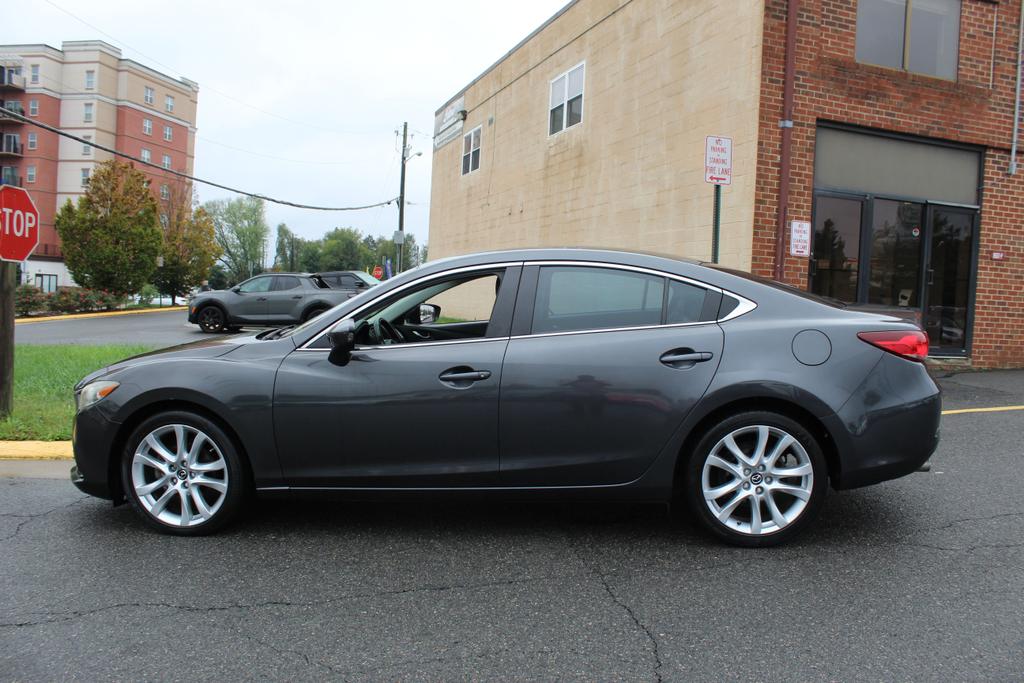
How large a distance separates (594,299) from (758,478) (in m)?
1.22

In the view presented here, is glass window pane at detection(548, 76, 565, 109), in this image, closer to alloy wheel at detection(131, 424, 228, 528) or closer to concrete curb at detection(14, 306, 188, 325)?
alloy wheel at detection(131, 424, 228, 528)

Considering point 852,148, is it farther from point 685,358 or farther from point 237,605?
point 237,605

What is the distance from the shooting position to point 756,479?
3898mm

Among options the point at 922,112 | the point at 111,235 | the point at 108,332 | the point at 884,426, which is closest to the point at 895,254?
the point at 922,112

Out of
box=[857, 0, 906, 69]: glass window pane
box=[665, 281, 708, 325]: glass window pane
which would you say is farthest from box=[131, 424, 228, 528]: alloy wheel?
box=[857, 0, 906, 69]: glass window pane

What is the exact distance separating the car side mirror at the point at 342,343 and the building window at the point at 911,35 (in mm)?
9941

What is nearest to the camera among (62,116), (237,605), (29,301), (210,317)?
(237,605)

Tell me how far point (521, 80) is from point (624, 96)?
6.21m

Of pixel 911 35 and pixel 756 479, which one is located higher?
pixel 911 35

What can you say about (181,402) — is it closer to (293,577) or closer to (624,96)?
(293,577)

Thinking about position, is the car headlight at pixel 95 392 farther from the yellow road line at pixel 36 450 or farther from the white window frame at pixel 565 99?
the white window frame at pixel 565 99

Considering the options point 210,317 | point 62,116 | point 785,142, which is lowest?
point 210,317

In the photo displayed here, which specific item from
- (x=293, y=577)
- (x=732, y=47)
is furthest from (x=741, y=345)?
(x=732, y=47)

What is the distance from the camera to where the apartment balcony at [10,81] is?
60156 millimetres
